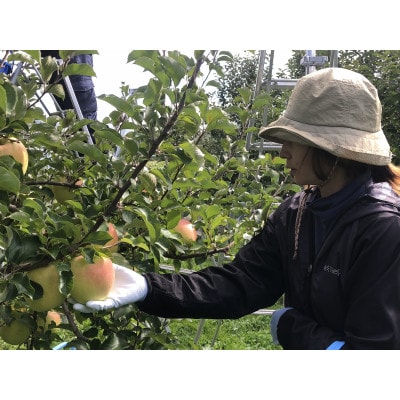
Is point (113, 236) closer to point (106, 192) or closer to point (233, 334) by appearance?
point (106, 192)

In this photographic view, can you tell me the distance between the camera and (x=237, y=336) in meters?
3.54

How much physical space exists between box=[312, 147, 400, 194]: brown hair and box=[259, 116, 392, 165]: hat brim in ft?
0.17

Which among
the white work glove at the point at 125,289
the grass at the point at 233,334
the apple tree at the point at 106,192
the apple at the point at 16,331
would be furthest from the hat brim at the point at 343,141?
the grass at the point at 233,334

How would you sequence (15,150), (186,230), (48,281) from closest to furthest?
1. (48,281)
2. (15,150)
3. (186,230)

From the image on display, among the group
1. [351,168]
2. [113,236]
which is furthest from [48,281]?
[351,168]

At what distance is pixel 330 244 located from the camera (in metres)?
1.29

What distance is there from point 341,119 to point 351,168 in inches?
5.8

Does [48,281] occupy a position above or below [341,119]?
below

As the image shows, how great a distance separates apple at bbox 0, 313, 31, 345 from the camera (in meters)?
1.32

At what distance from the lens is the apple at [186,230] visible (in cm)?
149

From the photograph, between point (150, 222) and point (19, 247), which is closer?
point (19, 247)

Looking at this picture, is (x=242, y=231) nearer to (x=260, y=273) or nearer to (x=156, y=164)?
(x=260, y=273)

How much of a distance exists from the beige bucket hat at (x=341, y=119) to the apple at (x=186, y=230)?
41 cm

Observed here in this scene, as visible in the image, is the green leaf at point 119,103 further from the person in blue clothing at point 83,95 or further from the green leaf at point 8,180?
the person in blue clothing at point 83,95
